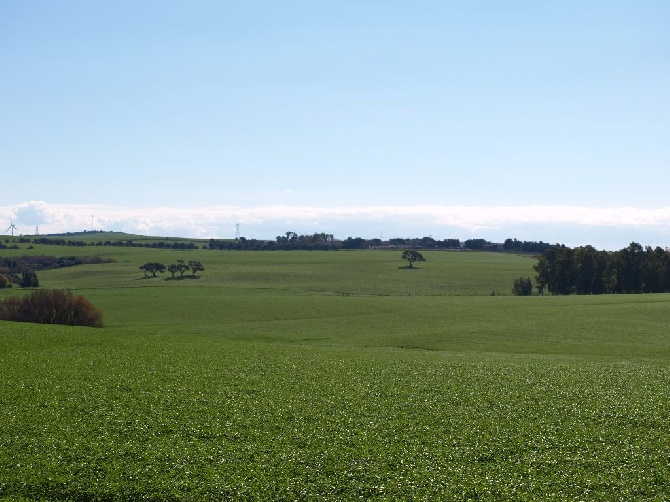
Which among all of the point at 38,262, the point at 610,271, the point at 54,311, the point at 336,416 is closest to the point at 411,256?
the point at 610,271

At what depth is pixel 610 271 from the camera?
9512 cm

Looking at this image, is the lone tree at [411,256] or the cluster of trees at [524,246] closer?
the lone tree at [411,256]

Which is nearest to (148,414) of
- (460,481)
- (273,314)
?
(460,481)

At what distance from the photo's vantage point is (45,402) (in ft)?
73.2

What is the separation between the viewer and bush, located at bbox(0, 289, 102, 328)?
57500mm

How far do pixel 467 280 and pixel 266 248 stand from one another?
8541 centimetres

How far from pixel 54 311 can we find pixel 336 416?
44468mm

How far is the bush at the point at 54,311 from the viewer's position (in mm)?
57500

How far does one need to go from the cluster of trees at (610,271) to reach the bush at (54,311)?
2575 inches

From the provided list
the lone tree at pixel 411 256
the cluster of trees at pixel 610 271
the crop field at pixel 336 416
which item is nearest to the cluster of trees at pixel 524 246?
the lone tree at pixel 411 256

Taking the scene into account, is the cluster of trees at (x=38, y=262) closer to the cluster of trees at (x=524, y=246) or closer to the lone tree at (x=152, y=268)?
the lone tree at (x=152, y=268)

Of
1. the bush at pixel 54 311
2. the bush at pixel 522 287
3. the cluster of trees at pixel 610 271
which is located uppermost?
the cluster of trees at pixel 610 271

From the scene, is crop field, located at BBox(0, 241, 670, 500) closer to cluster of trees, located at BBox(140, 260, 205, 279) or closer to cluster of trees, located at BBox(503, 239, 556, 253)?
cluster of trees, located at BBox(140, 260, 205, 279)

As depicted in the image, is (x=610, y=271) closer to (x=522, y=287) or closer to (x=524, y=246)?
(x=522, y=287)
